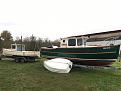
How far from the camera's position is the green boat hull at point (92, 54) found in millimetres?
12648

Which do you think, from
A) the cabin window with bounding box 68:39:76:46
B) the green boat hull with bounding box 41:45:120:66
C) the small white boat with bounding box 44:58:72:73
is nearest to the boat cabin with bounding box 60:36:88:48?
the cabin window with bounding box 68:39:76:46

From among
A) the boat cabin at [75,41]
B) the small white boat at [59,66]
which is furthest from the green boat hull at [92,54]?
the small white boat at [59,66]

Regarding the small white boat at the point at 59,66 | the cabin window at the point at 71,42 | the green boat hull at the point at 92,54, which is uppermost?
the cabin window at the point at 71,42

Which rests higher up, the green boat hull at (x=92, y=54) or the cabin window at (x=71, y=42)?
the cabin window at (x=71, y=42)

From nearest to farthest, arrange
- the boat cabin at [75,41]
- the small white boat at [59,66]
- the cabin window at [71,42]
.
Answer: the small white boat at [59,66], the boat cabin at [75,41], the cabin window at [71,42]

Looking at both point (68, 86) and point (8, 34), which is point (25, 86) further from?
point (8, 34)

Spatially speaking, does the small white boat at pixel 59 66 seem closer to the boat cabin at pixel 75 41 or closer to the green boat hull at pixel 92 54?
the green boat hull at pixel 92 54

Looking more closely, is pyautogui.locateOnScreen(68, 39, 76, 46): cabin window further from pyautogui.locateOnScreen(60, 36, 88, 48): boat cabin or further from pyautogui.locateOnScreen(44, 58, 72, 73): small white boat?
pyautogui.locateOnScreen(44, 58, 72, 73): small white boat

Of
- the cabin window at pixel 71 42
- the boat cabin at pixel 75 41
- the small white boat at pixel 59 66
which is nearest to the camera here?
the small white boat at pixel 59 66

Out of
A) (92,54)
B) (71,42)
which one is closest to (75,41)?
(71,42)

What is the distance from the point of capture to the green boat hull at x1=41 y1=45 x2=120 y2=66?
12.6 m

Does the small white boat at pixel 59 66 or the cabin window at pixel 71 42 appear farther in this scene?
the cabin window at pixel 71 42

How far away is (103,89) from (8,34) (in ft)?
122

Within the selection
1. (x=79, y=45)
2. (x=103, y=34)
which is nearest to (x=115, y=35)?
(x=103, y=34)
